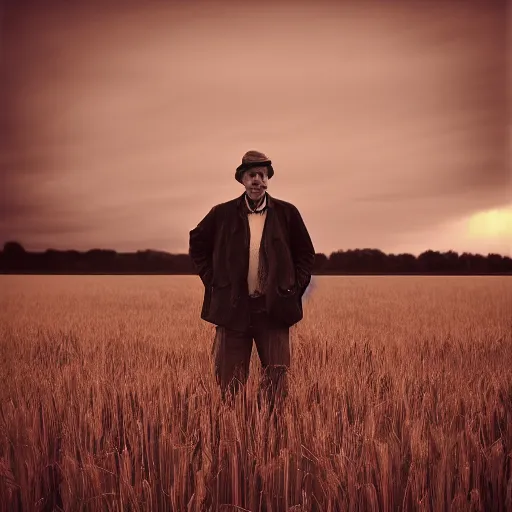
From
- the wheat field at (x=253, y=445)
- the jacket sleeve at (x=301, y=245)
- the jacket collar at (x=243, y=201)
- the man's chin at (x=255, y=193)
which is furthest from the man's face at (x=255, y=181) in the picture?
the wheat field at (x=253, y=445)

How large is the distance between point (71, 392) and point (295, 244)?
2.01 m

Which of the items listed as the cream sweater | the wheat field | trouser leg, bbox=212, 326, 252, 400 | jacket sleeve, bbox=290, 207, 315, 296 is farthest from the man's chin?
the wheat field

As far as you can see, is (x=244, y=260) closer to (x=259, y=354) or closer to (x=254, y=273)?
(x=254, y=273)

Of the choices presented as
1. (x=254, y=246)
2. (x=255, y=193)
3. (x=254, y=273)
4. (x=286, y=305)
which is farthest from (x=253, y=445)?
(x=255, y=193)

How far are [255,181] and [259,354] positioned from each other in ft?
4.07

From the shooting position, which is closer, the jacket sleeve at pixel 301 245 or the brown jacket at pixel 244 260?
the brown jacket at pixel 244 260

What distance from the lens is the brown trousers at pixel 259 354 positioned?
12.9ft

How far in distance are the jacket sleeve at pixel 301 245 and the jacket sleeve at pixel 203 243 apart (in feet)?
2.01

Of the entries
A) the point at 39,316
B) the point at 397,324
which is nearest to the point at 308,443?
the point at 397,324

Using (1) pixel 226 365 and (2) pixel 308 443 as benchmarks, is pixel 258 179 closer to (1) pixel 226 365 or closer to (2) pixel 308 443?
(1) pixel 226 365

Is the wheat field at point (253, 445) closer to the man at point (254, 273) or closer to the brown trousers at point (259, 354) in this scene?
the brown trousers at point (259, 354)

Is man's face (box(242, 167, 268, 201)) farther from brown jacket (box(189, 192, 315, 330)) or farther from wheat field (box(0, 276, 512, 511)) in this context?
wheat field (box(0, 276, 512, 511))

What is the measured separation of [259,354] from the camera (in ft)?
12.9

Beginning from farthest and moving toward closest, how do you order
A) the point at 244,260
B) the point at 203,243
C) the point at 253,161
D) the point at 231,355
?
1. the point at 203,243
2. the point at 231,355
3. the point at 244,260
4. the point at 253,161
